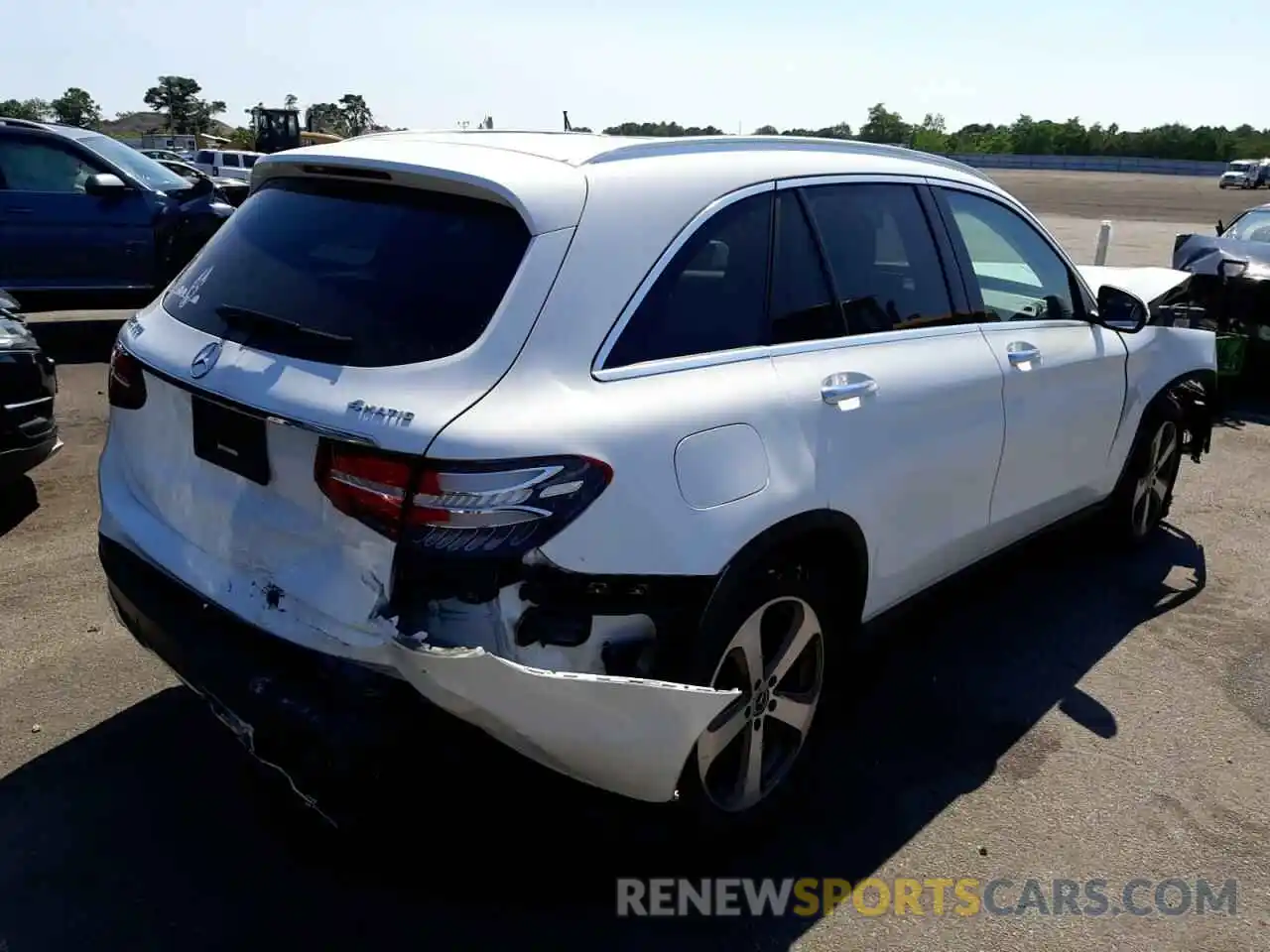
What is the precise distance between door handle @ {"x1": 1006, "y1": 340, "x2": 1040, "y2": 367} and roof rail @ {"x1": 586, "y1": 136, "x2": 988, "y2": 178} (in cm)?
72

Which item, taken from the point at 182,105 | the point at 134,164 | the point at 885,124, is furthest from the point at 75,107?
the point at 134,164

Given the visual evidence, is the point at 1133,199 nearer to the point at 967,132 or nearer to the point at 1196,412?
the point at 1196,412

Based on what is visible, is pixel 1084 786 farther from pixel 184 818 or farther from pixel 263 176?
pixel 263 176

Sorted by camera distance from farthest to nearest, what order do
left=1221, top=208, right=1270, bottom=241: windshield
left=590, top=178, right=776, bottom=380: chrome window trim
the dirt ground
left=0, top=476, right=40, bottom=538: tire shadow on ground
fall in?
1. the dirt ground
2. left=1221, top=208, right=1270, bottom=241: windshield
3. left=0, top=476, right=40, bottom=538: tire shadow on ground
4. left=590, top=178, right=776, bottom=380: chrome window trim

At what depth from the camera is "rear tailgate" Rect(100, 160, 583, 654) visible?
7.46 ft

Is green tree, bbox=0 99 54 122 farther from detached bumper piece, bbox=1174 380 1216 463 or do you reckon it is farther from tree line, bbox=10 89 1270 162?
detached bumper piece, bbox=1174 380 1216 463

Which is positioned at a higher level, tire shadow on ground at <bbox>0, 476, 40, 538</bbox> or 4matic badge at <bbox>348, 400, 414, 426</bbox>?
4matic badge at <bbox>348, 400, 414, 426</bbox>

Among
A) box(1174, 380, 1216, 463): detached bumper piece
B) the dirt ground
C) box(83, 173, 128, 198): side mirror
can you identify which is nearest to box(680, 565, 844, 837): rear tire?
box(1174, 380, 1216, 463): detached bumper piece

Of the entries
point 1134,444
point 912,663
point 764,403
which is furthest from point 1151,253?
point 764,403

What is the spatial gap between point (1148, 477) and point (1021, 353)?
1719 mm

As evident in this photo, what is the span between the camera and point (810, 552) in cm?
289

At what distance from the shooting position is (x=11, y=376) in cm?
472

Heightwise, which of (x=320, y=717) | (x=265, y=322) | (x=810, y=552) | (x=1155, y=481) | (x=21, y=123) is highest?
(x=21, y=123)

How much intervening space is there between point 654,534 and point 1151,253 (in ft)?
66.2
